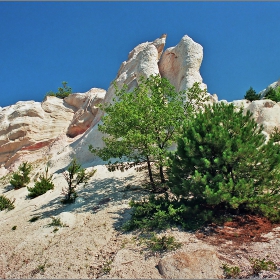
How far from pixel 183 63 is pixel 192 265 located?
1768 centimetres

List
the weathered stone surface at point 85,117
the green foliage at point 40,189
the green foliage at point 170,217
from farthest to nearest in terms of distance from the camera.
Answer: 1. the weathered stone surface at point 85,117
2. the green foliage at point 40,189
3. the green foliage at point 170,217

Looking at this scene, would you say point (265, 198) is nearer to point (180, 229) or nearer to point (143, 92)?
point (180, 229)

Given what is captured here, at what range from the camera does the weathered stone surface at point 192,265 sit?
632cm

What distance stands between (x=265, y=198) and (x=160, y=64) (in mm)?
17927

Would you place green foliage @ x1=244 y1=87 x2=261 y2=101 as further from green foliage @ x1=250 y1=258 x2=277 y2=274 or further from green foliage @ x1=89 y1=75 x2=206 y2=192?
green foliage @ x1=250 y1=258 x2=277 y2=274

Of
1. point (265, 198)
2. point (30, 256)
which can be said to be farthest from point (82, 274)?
point (265, 198)

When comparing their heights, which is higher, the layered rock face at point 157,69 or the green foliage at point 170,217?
the layered rock face at point 157,69

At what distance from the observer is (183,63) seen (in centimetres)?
2148

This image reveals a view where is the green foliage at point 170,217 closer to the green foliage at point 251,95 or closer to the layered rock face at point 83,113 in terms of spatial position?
the layered rock face at point 83,113

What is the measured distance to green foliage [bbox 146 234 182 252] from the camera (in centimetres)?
756

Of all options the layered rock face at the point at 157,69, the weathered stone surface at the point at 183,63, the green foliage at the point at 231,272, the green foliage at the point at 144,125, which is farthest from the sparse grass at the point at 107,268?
the weathered stone surface at the point at 183,63

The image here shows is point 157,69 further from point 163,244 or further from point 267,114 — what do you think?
point 163,244

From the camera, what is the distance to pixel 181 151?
9242mm

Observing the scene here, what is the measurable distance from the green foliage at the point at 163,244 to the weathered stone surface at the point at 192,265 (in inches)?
18.3
